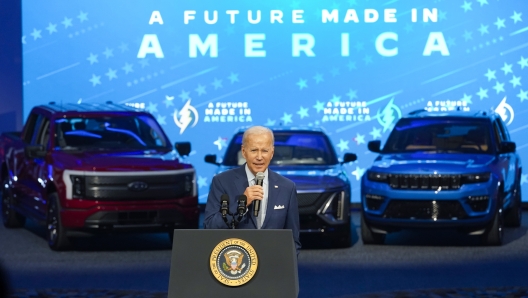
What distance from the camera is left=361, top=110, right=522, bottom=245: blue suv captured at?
14.7 m

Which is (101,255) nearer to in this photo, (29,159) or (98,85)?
(29,159)

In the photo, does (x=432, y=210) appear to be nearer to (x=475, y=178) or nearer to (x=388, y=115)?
(x=475, y=178)

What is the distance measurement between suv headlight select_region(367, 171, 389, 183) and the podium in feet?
30.5

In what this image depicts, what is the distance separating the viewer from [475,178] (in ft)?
48.7

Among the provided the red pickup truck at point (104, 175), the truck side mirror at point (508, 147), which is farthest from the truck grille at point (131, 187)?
the truck side mirror at point (508, 147)

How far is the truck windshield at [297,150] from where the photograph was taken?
51.2 feet

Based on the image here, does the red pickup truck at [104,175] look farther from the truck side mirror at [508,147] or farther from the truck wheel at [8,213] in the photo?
the truck side mirror at [508,147]

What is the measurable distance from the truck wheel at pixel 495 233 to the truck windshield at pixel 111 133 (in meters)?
4.30

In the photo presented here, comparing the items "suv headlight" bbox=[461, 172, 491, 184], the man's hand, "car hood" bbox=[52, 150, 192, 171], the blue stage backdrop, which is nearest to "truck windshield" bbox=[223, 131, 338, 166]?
"car hood" bbox=[52, 150, 192, 171]

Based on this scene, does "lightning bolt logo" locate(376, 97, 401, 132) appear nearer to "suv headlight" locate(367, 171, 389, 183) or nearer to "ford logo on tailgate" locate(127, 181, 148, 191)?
"suv headlight" locate(367, 171, 389, 183)

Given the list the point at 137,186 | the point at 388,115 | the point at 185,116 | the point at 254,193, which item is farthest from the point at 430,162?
the point at 254,193

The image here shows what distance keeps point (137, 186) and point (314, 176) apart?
220 cm

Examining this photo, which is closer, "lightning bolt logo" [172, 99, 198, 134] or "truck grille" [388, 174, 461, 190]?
"truck grille" [388, 174, 461, 190]

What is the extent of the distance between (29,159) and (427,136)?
5.38m
